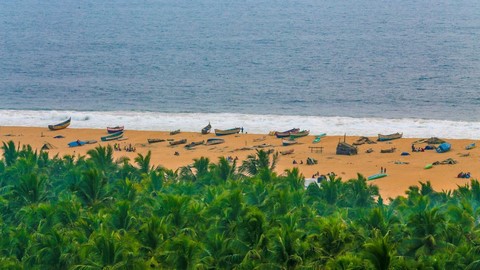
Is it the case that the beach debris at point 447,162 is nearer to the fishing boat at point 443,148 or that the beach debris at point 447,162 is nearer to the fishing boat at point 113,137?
the fishing boat at point 443,148

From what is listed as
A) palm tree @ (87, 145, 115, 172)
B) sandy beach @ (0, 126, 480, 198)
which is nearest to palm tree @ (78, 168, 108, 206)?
palm tree @ (87, 145, 115, 172)

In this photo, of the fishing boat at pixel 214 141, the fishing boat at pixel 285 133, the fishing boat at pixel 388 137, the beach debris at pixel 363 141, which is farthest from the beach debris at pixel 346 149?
the fishing boat at pixel 214 141

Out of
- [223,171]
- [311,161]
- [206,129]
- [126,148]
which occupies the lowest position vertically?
[311,161]

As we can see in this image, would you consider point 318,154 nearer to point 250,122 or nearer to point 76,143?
point 250,122

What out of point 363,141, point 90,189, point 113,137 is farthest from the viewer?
point 113,137

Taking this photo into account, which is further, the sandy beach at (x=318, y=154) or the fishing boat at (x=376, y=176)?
the sandy beach at (x=318, y=154)

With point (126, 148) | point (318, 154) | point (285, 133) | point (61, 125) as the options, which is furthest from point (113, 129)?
point (318, 154)

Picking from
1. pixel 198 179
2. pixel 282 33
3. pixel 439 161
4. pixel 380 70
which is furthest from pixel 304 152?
pixel 282 33
